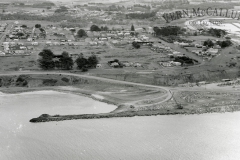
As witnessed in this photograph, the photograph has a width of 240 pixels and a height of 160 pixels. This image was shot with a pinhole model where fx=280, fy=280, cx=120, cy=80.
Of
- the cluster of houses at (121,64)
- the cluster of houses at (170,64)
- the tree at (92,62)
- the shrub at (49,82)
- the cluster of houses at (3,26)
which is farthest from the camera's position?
the cluster of houses at (3,26)

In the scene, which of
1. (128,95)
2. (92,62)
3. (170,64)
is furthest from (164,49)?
(128,95)

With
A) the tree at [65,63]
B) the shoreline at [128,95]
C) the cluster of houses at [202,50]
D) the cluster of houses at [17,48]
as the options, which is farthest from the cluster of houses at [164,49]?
the cluster of houses at [17,48]

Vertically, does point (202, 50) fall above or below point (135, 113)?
above

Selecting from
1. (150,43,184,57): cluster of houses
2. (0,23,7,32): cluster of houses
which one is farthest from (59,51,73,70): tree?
(0,23,7,32): cluster of houses

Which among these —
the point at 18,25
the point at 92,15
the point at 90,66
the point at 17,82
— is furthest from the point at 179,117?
the point at 92,15

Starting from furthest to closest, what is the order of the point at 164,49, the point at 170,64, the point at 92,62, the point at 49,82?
1. the point at 164,49
2. the point at 170,64
3. the point at 92,62
4. the point at 49,82

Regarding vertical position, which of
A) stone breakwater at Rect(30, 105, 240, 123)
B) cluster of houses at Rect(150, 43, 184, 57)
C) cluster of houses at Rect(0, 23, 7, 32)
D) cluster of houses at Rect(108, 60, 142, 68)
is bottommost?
stone breakwater at Rect(30, 105, 240, 123)

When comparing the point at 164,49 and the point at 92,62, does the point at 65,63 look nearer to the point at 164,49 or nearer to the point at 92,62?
the point at 92,62

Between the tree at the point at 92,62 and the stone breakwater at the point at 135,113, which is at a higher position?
the tree at the point at 92,62

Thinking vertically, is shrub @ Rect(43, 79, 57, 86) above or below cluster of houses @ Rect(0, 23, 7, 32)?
below

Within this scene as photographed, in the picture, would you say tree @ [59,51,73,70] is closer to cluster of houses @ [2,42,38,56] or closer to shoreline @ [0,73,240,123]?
shoreline @ [0,73,240,123]

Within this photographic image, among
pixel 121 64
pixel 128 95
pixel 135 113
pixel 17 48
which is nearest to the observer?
pixel 135 113

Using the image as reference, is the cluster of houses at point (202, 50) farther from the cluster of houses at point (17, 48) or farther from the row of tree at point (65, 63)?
the cluster of houses at point (17, 48)
